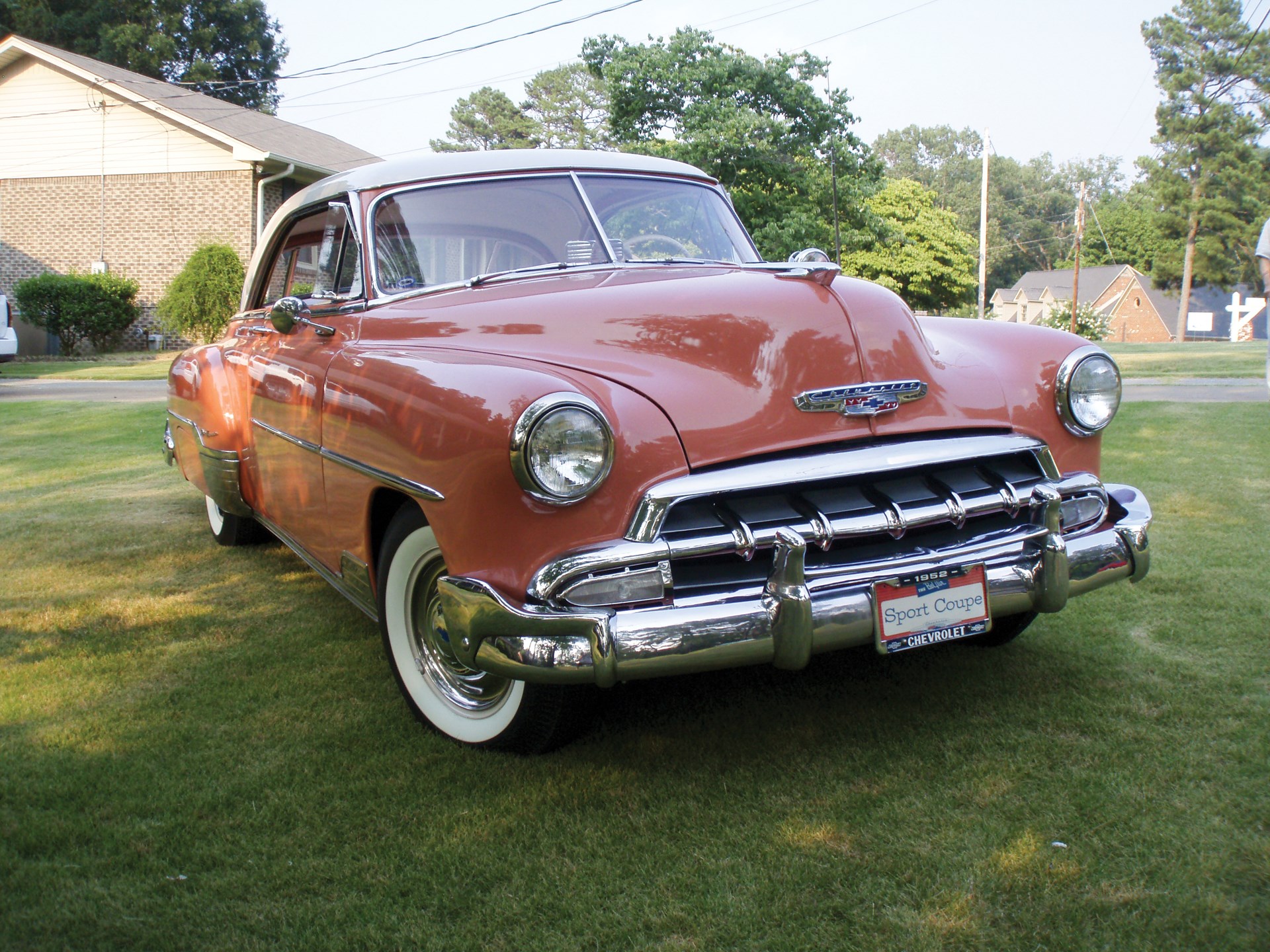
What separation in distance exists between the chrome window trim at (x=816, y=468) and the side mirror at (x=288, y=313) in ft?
5.99

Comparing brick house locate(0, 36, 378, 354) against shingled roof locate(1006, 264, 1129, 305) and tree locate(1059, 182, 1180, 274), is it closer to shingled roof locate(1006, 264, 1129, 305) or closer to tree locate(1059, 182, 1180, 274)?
shingled roof locate(1006, 264, 1129, 305)

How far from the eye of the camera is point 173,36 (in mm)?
35719

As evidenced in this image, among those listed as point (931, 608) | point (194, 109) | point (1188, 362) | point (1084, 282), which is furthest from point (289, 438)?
point (1084, 282)

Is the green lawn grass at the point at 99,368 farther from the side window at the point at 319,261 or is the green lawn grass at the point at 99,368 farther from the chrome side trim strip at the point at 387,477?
the chrome side trim strip at the point at 387,477

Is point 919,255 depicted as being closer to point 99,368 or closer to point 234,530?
point 99,368

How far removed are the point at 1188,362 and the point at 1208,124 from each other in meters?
34.9

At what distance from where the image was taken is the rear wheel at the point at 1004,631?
3.45 meters

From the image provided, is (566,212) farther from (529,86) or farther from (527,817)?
(529,86)

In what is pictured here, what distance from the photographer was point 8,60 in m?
21.0

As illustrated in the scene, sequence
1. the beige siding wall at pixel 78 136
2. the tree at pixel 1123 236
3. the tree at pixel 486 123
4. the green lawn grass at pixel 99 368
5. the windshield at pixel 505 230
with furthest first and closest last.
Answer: the tree at pixel 1123 236
the tree at pixel 486 123
the beige siding wall at pixel 78 136
the green lawn grass at pixel 99 368
the windshield at pixel 505 230

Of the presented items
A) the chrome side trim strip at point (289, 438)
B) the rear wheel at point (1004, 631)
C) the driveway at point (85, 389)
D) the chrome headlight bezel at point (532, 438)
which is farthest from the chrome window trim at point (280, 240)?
the driveway at point (85, 389)

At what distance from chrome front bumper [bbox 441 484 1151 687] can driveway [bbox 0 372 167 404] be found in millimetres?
10356

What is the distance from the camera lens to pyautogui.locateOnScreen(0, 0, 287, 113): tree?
33.4 metres

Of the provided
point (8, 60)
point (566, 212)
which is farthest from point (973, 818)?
point (8, 60)
